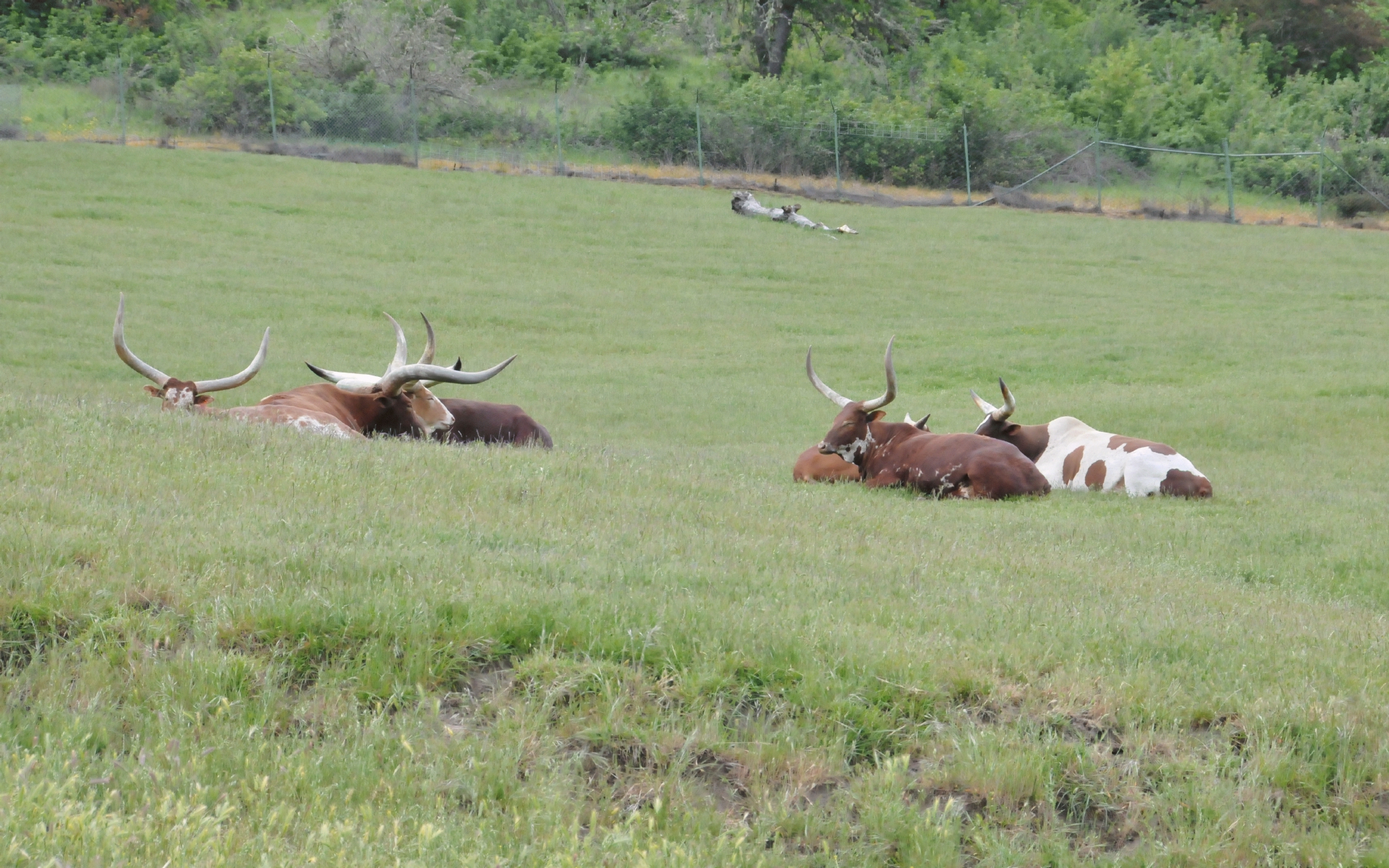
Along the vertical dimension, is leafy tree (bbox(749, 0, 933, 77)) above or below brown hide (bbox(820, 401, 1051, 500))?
above

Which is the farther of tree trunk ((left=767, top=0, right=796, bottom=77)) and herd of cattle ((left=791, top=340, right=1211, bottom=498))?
tree trunk ((left=767, top=0, right=796, bottom=77))

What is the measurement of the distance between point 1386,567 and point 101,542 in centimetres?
737

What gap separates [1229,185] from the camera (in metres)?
41.6

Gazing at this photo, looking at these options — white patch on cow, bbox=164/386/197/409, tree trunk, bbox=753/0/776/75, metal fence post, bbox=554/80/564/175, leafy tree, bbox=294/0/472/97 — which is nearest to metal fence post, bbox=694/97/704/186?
metal fence post, bbox=554/80/564/175

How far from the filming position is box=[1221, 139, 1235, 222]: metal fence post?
135ft

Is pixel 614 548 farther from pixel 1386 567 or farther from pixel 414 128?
pixel 414 128

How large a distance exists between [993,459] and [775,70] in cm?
4313

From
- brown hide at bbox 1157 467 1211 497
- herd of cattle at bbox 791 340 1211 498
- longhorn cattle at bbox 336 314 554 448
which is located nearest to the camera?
herd of cattle at bbox 791 340 1211 498

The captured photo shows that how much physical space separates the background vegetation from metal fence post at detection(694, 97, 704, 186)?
0.83 ft

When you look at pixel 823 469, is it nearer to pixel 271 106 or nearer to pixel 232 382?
pixel 232 382

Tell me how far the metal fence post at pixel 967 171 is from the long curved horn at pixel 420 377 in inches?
1271

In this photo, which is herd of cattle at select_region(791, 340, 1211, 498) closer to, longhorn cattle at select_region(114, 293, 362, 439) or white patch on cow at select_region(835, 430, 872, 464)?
white patch on cow at select_region(835, 430, 872, 464)


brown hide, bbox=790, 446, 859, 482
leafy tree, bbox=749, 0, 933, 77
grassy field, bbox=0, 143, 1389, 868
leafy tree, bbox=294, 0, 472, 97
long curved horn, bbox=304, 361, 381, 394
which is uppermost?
leafy tree, bbox=749, 0, 933, 77

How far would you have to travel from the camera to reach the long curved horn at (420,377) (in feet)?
39.7
